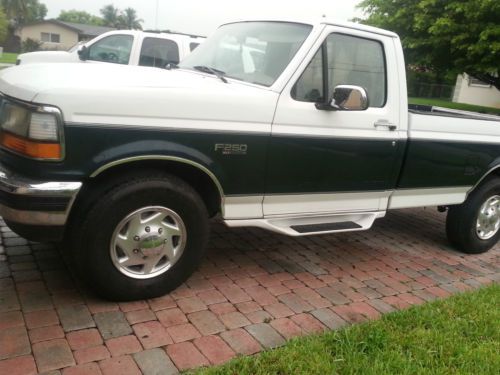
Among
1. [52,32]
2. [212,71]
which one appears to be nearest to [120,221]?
[212,71]

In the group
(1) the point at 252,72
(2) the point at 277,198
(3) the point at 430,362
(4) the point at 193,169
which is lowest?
(3) the point at 430,362

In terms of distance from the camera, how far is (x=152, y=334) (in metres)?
3.19

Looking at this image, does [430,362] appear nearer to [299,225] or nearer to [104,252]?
[299,225]

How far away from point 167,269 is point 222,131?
102cm

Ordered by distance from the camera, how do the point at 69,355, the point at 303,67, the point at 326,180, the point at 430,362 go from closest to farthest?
the point at 69,355 < the point at 430,362 < the point at 303,67 < the point at 326,180

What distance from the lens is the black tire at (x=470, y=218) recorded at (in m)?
5.32

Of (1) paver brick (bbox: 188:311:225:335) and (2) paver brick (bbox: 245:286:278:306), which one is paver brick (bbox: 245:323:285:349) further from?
(2) paver brick (bbox: 245:286:278:306)

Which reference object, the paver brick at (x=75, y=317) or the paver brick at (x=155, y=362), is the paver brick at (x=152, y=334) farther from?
the paver brick at (x=75, y=317)

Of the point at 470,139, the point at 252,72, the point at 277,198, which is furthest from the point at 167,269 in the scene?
the point at 470,139

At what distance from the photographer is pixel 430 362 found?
10.3 ft

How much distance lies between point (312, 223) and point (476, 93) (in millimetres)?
33672

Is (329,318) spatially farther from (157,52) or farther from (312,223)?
(157,52)

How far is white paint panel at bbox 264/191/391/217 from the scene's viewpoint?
3967 millimetres

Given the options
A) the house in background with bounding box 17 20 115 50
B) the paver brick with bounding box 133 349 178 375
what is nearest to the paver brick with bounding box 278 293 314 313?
the paver brick with bounding box 133 349 178 375
